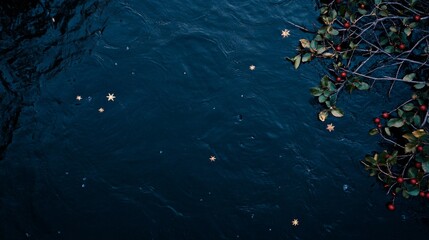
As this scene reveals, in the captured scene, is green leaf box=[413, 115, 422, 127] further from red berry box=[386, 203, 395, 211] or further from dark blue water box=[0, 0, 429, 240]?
red berry box=[386, 203, 395, 211]

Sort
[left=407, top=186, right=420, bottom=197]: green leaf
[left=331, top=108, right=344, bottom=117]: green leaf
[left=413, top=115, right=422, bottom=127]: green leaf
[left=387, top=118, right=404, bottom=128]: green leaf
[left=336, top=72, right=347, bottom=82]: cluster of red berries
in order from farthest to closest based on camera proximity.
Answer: [left=336, top=72, right=347, bottom=82]: cluster of red berries
[left=331, top=108, right=344, bottom=117]: green leaf
[left=387, top=118, right=404, bottom=128]: green leaf
[left=413, top=115, right=422, bottom=127]: green leaf
[left=407, top=186, right=420, bottom=197]: green leaf

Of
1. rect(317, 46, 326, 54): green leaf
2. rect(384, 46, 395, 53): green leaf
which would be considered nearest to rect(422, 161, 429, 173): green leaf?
rect(384, 46, 395, 53): green leaf

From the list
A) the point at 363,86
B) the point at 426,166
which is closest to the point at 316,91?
the point at 363,86

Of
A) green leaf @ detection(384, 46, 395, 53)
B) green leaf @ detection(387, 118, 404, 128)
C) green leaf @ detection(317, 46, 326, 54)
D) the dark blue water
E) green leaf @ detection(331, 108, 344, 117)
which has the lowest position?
the dark blue water

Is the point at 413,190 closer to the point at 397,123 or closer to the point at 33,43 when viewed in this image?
the point at 397,123

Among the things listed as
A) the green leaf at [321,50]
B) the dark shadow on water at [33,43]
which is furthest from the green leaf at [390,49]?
the dark shadow on water at [33,43]

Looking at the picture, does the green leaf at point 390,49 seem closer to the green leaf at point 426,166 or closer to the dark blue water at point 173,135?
the dark blue water at point 173,135

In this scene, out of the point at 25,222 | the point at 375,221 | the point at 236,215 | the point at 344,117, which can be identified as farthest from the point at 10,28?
the point at 375,221

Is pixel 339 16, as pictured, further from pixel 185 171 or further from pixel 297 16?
pixel 185 171
